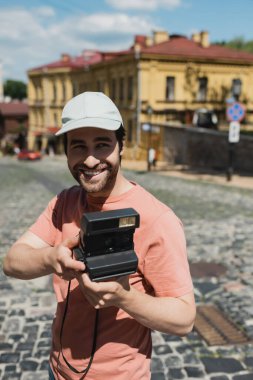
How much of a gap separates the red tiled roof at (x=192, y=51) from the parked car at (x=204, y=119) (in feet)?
15.4

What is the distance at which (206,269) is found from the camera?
705 centimetres

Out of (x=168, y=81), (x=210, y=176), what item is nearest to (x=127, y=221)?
(x=210, y=176)

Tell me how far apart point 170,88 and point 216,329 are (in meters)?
30.1

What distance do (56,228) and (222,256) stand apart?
6058mm

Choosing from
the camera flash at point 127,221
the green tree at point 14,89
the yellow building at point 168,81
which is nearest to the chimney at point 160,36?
the yellow building at point 168,81

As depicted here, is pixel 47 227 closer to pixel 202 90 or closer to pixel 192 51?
pixel 192 51

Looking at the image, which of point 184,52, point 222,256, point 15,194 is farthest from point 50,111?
point 222,256

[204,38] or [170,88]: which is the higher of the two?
[204,38]

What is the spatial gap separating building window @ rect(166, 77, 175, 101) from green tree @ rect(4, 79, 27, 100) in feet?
286

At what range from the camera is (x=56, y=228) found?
7.26ft

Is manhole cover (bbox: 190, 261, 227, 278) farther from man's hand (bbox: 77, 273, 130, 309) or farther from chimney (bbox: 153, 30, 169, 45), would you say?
chimney (bbox: 153, 30, 169, 45)

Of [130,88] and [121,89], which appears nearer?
[130,88]

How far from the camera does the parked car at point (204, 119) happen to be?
31.8 meters

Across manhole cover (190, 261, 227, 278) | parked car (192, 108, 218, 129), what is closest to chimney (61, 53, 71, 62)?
parked car (192, 108, 218, 129)
